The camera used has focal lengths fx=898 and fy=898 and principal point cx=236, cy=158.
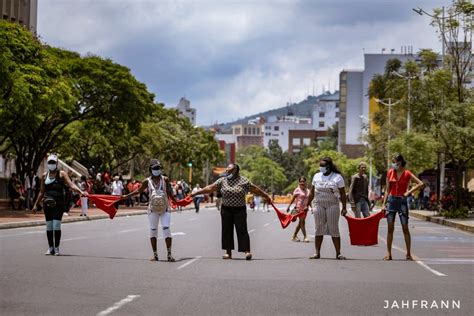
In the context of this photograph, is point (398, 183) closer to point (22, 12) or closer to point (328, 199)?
point (328, 199)

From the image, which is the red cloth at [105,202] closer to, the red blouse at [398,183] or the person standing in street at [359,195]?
the red blouse at [398,183]

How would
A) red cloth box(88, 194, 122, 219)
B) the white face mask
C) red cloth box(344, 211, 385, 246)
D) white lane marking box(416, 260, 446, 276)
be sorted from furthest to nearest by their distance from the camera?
red cloth box(88, 194, 122, 219), red cloth box(344, 211, 385, 246), the white face mask, white lane marking box(416, 260, 446, 276)

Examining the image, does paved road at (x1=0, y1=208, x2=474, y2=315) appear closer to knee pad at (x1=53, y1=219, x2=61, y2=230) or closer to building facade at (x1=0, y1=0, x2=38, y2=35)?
knee pad at (x1=53, y1=219, x2=61, y2=230)

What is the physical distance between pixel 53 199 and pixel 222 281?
5202mm

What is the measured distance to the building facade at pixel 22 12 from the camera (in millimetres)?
52281

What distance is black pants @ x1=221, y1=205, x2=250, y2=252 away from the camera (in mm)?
16484

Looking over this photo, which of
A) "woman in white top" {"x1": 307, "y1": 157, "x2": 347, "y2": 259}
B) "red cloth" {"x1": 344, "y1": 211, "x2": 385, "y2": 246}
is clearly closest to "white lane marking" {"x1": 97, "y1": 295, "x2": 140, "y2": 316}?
"woman in white top" {"x1": 307, "y1": 157, "x2": 347, "y2": 259}

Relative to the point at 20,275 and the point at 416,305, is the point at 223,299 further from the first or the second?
the point at 20,275

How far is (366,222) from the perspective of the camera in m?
17.5

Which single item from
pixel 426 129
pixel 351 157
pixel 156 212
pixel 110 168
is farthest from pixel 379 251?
pixel 351 157

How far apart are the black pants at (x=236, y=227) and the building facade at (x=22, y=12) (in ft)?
124

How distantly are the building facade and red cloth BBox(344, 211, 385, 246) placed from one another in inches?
1492

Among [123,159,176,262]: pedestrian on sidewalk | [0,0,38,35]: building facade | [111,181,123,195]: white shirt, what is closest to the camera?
[123,159,176,262]: pedestrian on sidewalk

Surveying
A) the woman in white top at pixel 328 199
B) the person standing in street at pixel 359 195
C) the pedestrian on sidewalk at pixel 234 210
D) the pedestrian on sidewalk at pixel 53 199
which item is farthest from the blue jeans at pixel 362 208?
the pedestrian on sidewalk at pixel 53 199
